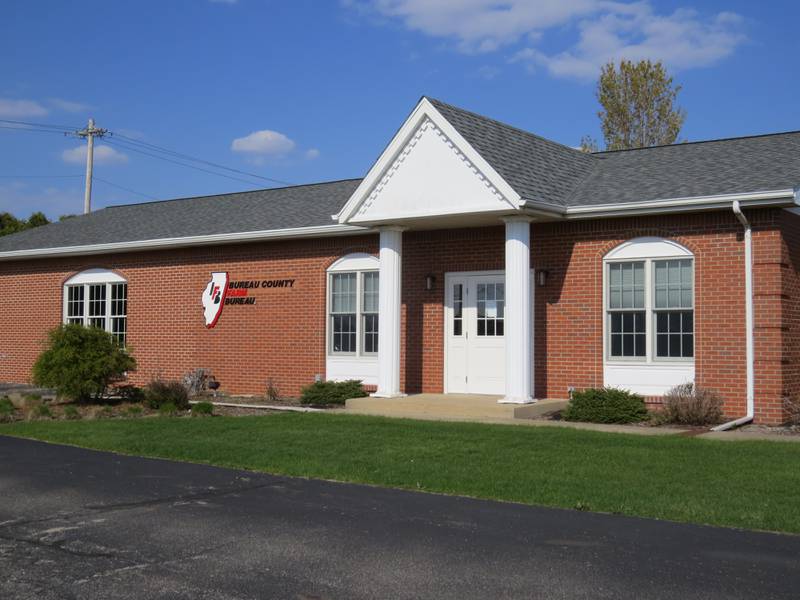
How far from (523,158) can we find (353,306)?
4748 mm

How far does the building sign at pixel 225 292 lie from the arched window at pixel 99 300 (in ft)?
9.34

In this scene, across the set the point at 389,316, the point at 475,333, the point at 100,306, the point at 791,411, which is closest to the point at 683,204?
the point at 791,411

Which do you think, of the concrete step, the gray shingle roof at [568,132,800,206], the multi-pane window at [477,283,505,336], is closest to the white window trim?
the concrete step

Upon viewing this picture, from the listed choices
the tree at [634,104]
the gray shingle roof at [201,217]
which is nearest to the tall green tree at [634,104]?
the tree at [634,104]

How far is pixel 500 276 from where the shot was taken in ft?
58.6

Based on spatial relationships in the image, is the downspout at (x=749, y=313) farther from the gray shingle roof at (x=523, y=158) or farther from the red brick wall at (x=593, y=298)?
the gray shingle roof at (x=523, y=158)

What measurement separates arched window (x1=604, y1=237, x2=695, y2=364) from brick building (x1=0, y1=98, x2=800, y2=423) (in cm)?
3

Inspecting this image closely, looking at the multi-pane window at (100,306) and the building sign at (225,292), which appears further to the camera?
the multi-pane window at (100,306)

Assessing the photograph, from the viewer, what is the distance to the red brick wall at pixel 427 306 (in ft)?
50.2

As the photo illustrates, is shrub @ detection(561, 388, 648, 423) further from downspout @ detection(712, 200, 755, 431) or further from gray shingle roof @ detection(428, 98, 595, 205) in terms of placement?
gray shingle roof @ detection(428, 98, 595, 205)

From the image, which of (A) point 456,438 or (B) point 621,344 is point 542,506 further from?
(B) point 621,344

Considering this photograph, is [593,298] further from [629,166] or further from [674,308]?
[629,166]

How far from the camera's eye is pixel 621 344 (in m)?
16.5

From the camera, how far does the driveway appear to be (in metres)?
6.03
